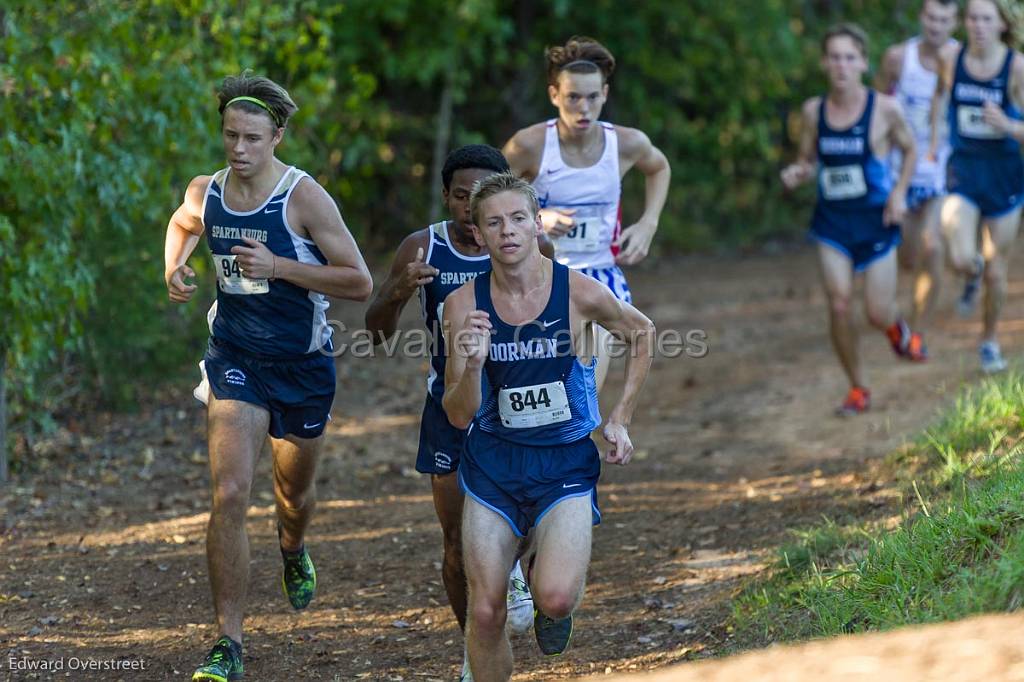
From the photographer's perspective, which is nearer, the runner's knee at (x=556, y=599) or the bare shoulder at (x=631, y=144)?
the runner's knee at (x=556, y=599)

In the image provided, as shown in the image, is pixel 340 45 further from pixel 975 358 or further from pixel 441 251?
pixel 441 251

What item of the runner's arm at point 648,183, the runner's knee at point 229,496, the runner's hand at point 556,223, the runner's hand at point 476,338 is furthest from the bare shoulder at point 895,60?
the runner's knee at point 229,496

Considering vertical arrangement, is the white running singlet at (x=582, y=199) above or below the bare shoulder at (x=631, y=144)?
below

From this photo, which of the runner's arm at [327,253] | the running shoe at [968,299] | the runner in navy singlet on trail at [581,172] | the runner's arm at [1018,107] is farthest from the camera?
the running shoe at [968,299]

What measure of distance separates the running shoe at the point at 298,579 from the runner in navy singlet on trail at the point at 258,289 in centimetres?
53

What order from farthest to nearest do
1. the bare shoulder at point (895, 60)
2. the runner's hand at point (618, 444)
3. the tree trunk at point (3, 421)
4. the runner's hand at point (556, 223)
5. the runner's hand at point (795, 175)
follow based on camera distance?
1. the bare shoulder at point (895, 60)
2. the runner's hand at point (795, 175)
3. the tree trunk at point (3, 421)
4. the runner's hand at point (556, 223)
5. the runner's hand at point (618, 444)

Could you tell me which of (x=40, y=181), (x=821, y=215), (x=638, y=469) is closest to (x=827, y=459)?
(x=638, y=469)

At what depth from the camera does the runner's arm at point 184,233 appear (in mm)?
5539

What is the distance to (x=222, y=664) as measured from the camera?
16.4 ft

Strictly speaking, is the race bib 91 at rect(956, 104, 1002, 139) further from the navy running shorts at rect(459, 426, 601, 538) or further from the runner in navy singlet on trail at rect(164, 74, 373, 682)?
the navy running shorts at rect(459, 426, 601, 538)

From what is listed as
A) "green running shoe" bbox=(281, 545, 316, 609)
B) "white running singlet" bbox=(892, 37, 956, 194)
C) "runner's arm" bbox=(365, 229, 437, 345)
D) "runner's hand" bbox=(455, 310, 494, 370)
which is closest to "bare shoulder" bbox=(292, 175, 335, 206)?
"runner's arm" bbox=(365, 229, 437, 345)

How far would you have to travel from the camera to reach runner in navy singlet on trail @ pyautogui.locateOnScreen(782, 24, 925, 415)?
28.0ft

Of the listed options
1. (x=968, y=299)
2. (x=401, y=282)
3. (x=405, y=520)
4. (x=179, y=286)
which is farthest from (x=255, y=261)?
(x=968, y=299)

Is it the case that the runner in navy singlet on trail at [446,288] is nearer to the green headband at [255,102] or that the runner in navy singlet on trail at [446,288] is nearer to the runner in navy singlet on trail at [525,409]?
the runner in navy singlet on trail at [525,409]
